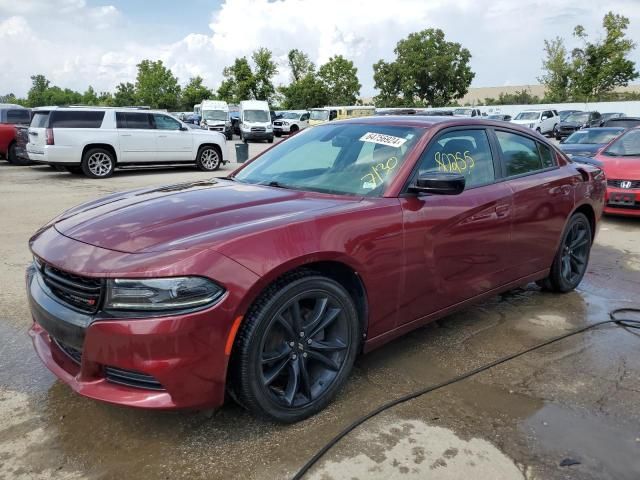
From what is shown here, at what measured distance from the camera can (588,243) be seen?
199 inches

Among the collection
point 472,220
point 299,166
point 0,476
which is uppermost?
point 299,166

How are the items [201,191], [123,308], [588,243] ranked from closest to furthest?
[123,308]
[201,191]
[588,243]

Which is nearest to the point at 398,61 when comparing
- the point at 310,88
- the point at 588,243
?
the point at 310,88

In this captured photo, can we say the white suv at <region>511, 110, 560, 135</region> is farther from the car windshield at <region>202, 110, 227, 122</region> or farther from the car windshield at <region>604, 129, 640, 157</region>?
the car windshield at <region>604, 129, 640, 157</region>

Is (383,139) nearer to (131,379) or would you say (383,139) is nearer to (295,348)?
(295,348)

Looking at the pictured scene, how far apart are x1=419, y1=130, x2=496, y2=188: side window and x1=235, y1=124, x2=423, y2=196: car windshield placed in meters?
0.16

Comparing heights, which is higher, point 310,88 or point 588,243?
point 310,88

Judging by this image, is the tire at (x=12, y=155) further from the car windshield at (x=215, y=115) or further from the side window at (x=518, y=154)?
the car windshield at (x=215, y=115)

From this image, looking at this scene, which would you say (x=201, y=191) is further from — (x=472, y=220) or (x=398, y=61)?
(x=398, y=61)

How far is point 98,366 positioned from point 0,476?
65 centimetres

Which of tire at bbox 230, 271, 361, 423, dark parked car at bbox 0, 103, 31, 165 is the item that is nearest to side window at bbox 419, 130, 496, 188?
tire at bbox 230, 271, 361, 423

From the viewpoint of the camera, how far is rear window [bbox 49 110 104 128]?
1284 centimetres

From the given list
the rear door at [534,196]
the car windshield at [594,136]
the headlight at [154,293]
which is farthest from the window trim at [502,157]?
the car windshield at [594,136]

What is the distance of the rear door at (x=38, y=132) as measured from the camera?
42.6 feet
